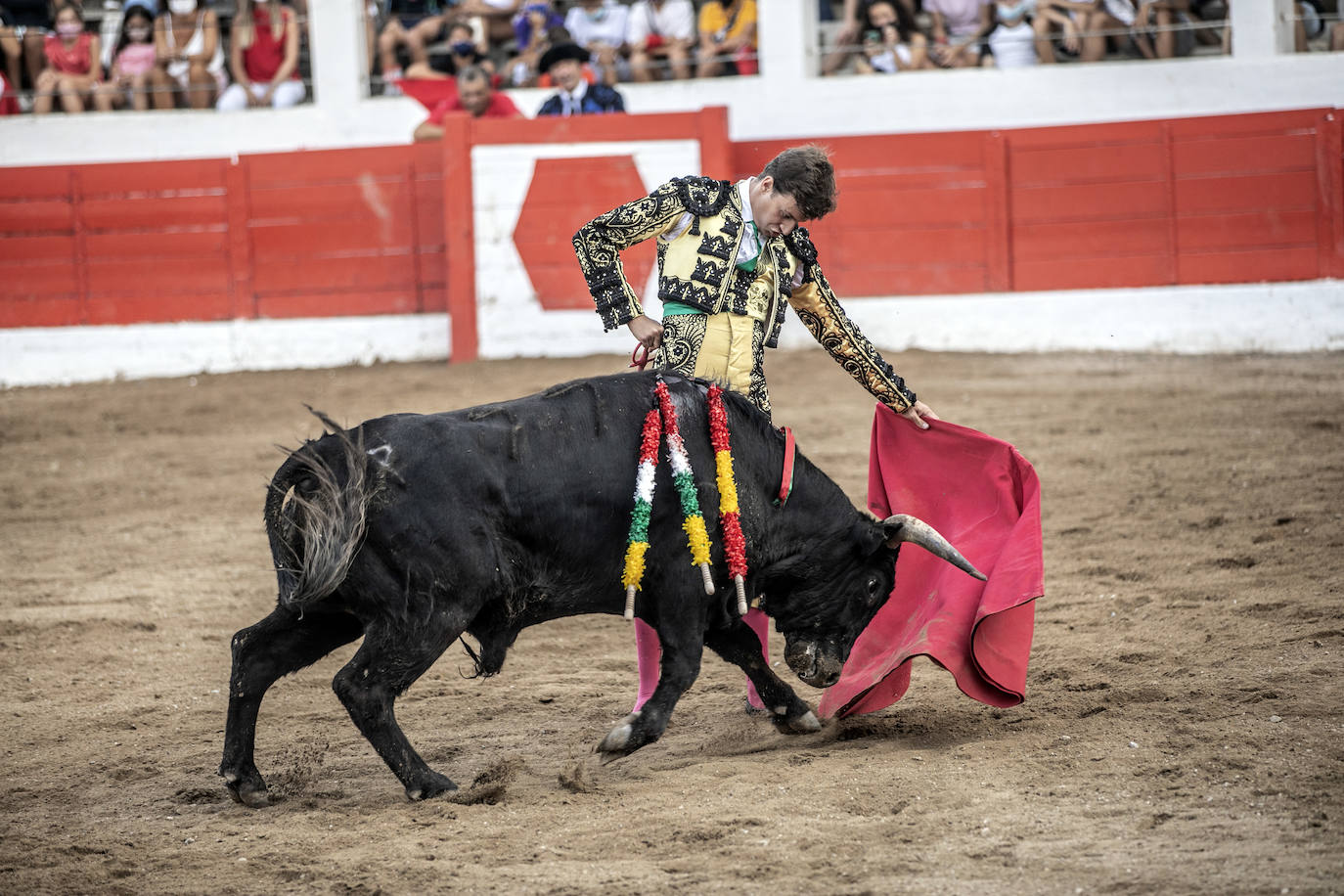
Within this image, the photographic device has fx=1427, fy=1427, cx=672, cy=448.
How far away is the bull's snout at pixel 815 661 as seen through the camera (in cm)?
337

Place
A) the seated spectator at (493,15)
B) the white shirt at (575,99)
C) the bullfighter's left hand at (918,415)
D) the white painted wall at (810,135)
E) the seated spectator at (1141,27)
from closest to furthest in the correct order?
1. the bullfighter's left hand at (918,415)
2. the white painted wall at (810,135)
3. the seated spectator at (1141,27)
4. the white shirt at (575,99)
5. the seated spectator at (493,15)

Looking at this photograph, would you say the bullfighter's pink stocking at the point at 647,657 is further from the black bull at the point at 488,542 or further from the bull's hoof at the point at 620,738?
the bull's hoof at the point at 620,738

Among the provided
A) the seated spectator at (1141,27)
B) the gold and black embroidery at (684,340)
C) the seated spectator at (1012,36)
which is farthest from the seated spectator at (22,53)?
the gold and black embroidery at (684,340)

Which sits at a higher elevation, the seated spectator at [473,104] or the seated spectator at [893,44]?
the seated spectator at [893,44]

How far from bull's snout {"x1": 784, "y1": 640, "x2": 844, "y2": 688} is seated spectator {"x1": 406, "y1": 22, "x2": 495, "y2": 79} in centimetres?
753

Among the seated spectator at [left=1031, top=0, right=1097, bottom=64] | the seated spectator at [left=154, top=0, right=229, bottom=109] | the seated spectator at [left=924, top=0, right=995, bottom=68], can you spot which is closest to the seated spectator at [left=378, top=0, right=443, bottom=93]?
the seated spectator at [left=154, top=0, right=229, bottom=109]

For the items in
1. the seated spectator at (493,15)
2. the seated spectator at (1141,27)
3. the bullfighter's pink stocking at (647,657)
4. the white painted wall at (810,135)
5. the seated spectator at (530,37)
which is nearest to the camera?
the bullfighter's pink stocking at (647,657)

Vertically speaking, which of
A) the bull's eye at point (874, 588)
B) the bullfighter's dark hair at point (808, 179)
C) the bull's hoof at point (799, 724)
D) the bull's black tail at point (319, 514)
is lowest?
the bull's hoof at point (799, 724)

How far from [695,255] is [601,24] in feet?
25.0

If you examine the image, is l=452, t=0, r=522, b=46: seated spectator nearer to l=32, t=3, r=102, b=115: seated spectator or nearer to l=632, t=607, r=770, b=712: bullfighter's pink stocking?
l=32, t=3, r=102, b=115: seated spectator

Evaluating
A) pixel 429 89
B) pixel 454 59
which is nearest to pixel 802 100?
pixel 454 59

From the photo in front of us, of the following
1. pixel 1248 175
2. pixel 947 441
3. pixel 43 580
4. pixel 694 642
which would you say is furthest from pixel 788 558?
pixel 1248 175

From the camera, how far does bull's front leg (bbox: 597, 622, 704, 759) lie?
2.96 m

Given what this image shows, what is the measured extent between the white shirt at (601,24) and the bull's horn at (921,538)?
767 cm
